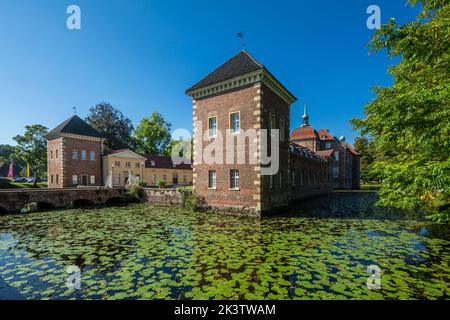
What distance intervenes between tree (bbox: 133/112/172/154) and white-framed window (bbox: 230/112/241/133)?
3648cm

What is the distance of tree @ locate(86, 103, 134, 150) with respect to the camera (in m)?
47.8

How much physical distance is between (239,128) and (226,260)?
9.82 metres

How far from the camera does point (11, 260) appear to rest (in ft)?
22.7

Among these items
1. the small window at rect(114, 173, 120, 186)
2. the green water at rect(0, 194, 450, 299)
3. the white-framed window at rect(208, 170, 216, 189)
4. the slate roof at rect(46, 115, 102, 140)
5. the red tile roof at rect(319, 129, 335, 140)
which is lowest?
the green water at rect(0, 194, 450, 299)

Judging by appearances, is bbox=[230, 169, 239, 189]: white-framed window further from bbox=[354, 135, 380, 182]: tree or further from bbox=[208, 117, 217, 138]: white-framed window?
bbox=[354, 135, 380, 182]: tree

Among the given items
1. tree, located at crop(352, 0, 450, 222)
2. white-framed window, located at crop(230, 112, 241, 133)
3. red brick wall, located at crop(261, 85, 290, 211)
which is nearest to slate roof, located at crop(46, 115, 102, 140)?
white-framed window, located at crop(230, 112, 241, 133)

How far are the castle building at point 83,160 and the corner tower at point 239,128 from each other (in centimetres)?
1955

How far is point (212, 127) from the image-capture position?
16484mm

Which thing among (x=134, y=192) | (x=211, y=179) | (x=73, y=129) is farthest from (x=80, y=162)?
(x=211, y=179)

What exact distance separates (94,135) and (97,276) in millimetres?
32004

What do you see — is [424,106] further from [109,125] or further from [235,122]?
[109,125]
